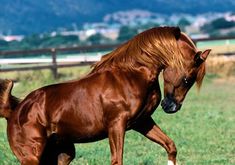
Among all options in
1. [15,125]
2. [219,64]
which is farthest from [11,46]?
[15,125]

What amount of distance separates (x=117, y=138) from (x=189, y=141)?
543 centimetres

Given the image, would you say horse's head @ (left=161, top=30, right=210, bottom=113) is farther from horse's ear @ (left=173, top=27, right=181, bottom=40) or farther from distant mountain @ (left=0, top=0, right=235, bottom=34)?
distant mountain @ (left=0, top=0, right=235, bottom=34)

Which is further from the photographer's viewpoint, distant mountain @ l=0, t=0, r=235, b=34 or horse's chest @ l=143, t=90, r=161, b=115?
distant mountain @ l=0, t=0, r=235, b=34

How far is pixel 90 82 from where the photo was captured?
9.02 metres

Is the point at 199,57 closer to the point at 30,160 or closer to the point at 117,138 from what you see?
the point at 117,138

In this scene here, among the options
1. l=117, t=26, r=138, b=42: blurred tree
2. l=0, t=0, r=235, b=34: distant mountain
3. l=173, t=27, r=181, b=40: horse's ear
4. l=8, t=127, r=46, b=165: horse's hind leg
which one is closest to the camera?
l=173, t=27, r=181, b=40: horse's ear

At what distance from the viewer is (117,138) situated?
8719mm

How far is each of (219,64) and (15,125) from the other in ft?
71.6

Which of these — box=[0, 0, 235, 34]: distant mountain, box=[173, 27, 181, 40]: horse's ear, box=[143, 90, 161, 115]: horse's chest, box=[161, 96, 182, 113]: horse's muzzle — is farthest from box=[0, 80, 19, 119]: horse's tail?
box=[0, 0, 235, 34]: distant mountain

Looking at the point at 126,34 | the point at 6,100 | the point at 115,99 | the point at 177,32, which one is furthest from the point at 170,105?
the point at 126,34

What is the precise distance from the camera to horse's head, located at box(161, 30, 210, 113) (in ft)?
28.9

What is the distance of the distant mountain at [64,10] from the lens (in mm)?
156500

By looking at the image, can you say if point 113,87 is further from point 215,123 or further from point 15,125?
point 215,123

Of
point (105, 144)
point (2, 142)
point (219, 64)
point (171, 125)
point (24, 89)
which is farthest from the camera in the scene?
point (219, 64)
